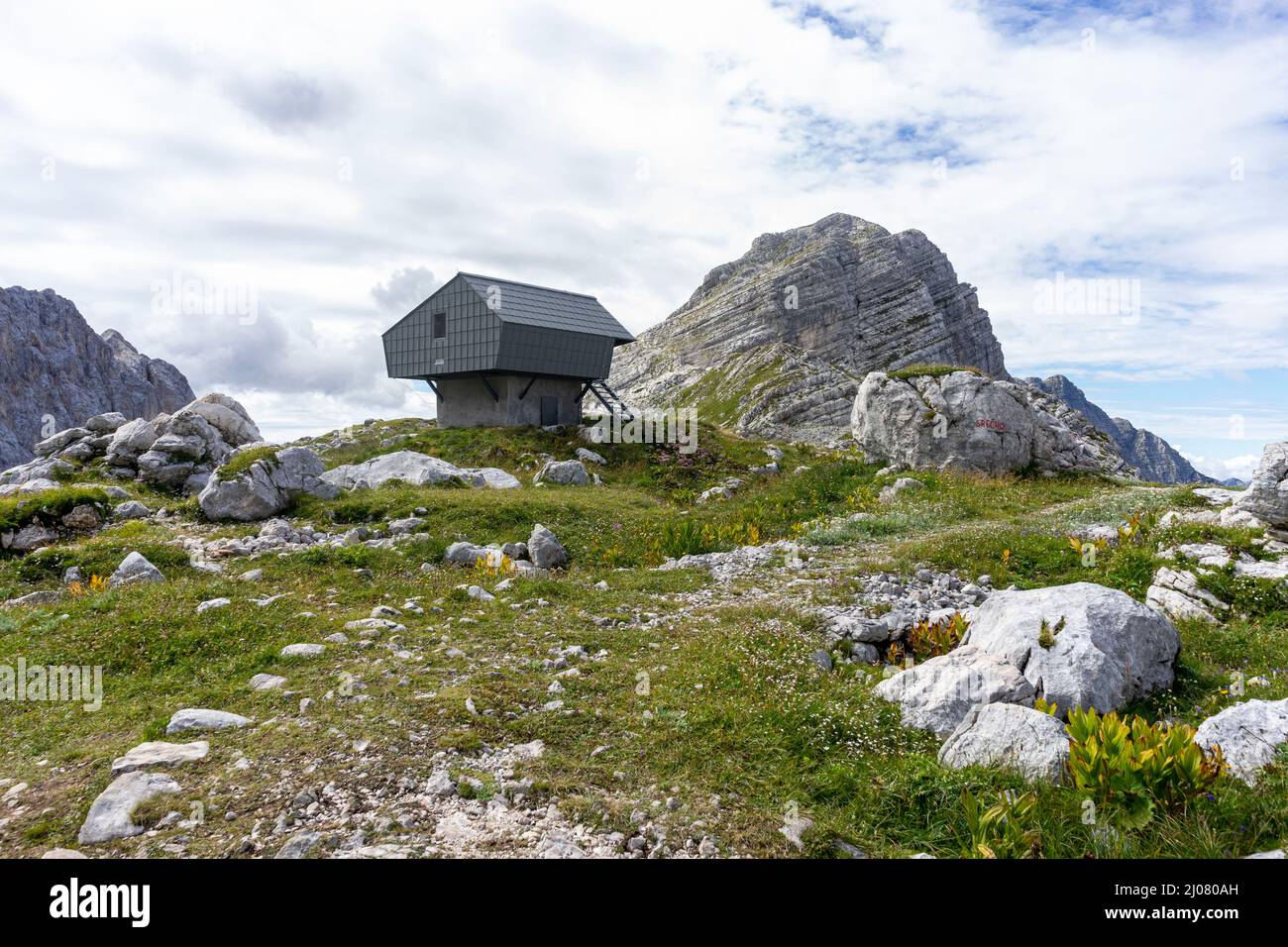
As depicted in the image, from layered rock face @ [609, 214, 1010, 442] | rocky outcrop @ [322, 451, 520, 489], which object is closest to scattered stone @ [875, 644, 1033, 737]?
rocky outcrop @ [322, 451, 520, 489]

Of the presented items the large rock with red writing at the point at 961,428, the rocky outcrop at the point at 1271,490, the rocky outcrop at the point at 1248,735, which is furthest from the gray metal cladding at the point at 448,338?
the rocky outcrop at the point at 1248,735

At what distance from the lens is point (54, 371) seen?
154500 mm

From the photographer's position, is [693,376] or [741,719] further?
[693,376]

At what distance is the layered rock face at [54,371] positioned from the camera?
5689 inches

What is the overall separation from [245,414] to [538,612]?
28.6m

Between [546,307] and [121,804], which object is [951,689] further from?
[546,307]

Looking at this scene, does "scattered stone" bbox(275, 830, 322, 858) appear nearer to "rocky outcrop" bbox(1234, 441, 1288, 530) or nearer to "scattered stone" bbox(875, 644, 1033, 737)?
"scattered stone" bbox(875, 644, 1033, 737)

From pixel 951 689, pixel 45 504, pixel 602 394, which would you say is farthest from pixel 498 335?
pixel 951 689

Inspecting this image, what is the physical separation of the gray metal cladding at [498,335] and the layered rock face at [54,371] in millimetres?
138127

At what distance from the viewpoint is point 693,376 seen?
14525cm

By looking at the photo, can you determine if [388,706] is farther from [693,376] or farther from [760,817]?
[693,376]

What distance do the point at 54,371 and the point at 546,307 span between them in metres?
166

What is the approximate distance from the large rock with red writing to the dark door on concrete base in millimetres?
21059
